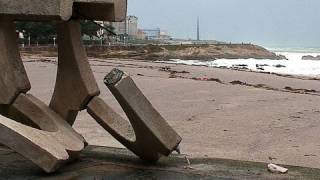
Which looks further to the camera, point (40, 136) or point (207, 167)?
point (207, 167)

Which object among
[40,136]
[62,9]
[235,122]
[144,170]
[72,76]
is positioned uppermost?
[62,9]

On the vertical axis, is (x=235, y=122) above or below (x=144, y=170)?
below

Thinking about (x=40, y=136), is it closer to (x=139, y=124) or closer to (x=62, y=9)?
(x=139, y=124)

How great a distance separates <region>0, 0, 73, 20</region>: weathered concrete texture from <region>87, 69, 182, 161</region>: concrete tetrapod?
0.63 meters

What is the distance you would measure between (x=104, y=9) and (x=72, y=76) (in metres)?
0.73

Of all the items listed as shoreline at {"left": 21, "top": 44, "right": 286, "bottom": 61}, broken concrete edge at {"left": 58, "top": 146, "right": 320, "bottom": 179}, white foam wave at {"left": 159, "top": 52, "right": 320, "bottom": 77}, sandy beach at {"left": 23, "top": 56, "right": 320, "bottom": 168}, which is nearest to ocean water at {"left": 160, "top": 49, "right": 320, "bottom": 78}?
white foam wave at {"left": 159, "top": 52, "right": 320, "bottom": 77}

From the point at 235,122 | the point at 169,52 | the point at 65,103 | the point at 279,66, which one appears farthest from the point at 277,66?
the point at 65,103

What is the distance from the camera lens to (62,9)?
4398 mm

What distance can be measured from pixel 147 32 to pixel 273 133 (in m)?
156

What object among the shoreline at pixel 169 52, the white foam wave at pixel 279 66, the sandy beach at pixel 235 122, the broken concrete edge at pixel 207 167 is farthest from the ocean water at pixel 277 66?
the broken concrete edge at pixel 207 167

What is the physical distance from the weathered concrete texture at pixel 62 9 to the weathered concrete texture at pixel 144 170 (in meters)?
1.33

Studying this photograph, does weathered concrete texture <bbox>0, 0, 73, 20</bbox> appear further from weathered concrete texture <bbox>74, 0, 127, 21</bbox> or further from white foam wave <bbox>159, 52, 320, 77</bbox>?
white foam wave <bbox>159, 52, 320, 77</bbox>

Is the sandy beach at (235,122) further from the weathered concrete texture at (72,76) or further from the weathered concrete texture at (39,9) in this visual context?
the weathered concrete texture at (39,9)

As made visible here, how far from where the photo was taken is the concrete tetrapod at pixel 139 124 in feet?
14.8
